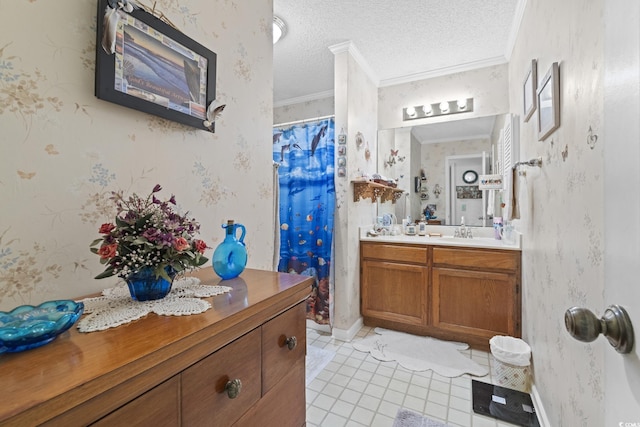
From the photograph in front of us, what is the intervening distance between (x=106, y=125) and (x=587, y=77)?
5.13 feet

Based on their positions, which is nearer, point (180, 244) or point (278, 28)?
point (180, 244)

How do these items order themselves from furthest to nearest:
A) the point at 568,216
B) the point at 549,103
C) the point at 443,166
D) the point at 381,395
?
the point at 443,166
the point at 381,395
the point at 549,103
the point at 568,216

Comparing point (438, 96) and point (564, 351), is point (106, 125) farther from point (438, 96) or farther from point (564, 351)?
point (438, 96)

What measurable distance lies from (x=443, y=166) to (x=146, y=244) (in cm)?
297

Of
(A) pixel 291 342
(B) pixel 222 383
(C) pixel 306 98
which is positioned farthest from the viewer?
(C) pixel 306 98

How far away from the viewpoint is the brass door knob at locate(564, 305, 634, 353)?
16.8 inches

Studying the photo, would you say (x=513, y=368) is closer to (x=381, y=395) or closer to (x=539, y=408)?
(x=539, y=408)

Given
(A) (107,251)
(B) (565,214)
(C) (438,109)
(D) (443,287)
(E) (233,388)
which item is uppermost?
(C) (438,109)

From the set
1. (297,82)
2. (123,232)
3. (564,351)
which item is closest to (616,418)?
(564,351)

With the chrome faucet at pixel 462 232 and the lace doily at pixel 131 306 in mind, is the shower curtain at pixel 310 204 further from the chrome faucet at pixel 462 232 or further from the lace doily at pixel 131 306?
the lace doily at pixel 131 306

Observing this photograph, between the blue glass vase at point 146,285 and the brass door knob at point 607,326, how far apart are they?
87 cm

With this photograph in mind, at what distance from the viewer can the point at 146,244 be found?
0.66m

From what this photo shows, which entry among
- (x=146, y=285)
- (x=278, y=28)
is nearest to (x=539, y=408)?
(x=146, y=285)

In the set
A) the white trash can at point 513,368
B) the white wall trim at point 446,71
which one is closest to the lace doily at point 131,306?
the white trash can at point 513,368
